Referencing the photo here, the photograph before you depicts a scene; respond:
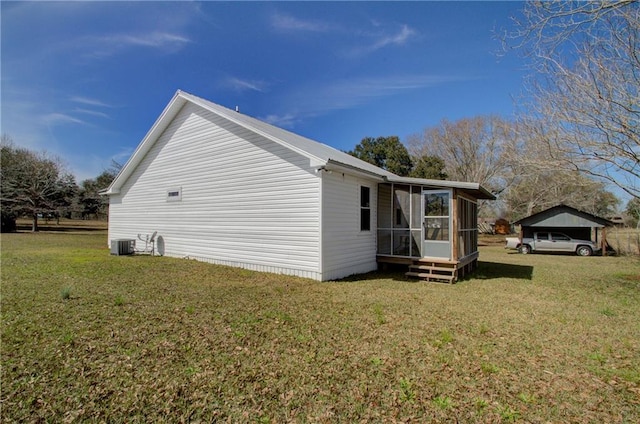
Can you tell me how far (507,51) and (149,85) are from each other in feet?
45.3

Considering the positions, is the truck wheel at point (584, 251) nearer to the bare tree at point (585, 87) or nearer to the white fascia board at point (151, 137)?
the bare tree at point (585, 87)

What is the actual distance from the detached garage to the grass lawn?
45.3ft

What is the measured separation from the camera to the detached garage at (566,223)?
1806 centimetres

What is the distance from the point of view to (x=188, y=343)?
4.06 meters

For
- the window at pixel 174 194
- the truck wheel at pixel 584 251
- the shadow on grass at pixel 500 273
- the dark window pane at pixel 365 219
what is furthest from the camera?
the truck wheel at pixel 584 251

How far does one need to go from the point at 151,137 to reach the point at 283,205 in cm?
735

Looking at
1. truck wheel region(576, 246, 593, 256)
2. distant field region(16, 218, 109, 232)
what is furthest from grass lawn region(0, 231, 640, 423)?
distant field region(16, 218, 109, 232)

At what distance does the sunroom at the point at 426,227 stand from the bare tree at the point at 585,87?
8.42ft

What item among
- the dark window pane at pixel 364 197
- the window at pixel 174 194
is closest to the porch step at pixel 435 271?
the dark window pane at pixel 364 197

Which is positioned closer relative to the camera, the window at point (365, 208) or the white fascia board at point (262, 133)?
the white fascia board at point (262, 133)

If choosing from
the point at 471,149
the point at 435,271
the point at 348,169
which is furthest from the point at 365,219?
the point at 471,149

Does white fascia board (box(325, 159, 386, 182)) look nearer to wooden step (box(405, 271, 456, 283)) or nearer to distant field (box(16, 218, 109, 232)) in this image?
wooden step (box(405, 271, 456, 283))

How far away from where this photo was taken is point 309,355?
382 cm

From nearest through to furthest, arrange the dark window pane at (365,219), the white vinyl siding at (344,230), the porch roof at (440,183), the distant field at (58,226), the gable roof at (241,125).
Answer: the white vinyl siding at (344,230) < the gable roof at (241,125) < the porch roof at (440,183) < the dark window pane at (365,219) < the distant field at (58,226)
